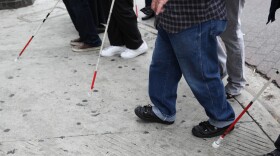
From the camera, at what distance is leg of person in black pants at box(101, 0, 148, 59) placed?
3.86m

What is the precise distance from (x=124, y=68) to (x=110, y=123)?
1.11 metres

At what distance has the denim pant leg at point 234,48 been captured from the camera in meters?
2.71

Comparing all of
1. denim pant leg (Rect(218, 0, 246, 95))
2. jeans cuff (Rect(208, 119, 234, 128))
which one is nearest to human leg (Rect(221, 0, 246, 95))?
denim pant leg (Rect(218, 0, 246, 95))

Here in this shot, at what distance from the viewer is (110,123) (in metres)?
2.95

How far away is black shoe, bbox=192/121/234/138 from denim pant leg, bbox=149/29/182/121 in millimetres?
252

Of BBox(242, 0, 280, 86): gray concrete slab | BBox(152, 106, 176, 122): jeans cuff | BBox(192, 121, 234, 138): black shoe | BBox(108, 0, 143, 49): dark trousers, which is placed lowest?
BBox(242, 0, 280, 86): gray concrete slab

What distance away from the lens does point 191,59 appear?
230cm

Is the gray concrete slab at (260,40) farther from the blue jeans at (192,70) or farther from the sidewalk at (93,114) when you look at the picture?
the blue jeans at (192,70)

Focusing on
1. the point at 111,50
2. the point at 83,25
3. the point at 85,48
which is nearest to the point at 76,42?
the point at 85,48

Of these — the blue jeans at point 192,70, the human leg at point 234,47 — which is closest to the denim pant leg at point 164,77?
the blue jeans at point 192,70

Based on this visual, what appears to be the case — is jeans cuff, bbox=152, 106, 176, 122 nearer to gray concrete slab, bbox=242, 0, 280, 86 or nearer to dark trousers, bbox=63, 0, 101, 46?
gray concrete slab, bbox=242, 0, 280, 86

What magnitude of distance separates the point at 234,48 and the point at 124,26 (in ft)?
4.79

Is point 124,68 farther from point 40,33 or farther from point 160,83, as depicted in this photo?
point 40,33

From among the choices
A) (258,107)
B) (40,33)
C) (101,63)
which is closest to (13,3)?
(40,33)
